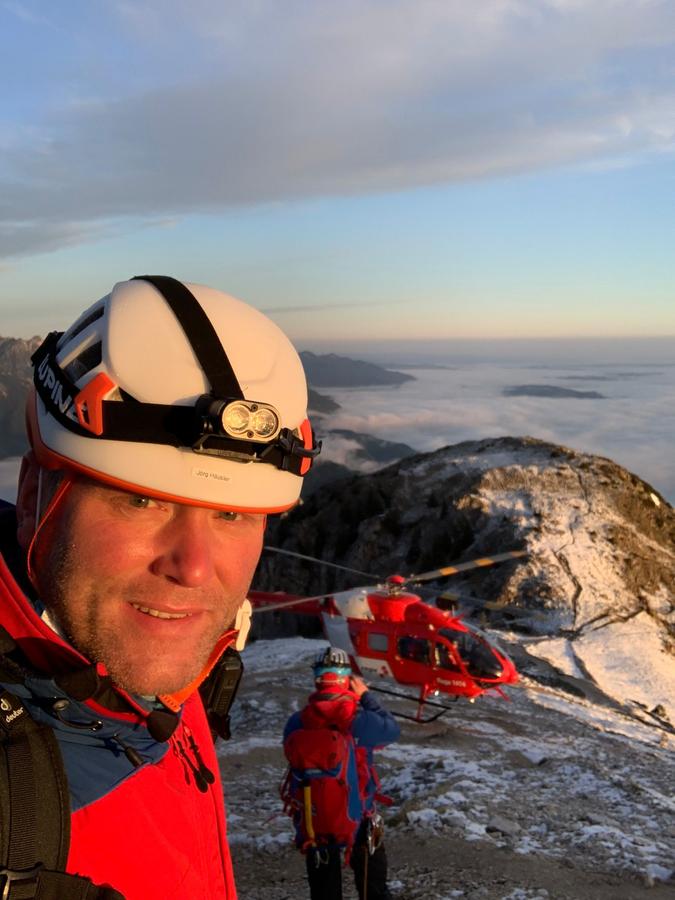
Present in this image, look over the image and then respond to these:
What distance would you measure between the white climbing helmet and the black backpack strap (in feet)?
2.08

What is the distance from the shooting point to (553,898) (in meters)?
6.80

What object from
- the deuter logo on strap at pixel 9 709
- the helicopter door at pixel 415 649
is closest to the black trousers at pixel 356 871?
the deuter logo on strap at pixel 9 709

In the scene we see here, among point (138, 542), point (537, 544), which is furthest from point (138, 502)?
point (537, 544)

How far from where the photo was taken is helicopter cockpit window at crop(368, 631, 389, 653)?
42.0 feet

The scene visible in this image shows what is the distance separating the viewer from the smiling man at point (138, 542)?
1.84 metres

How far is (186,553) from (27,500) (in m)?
0.52

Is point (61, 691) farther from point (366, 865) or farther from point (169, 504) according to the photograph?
point (366, 865)

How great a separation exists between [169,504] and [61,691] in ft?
1.73

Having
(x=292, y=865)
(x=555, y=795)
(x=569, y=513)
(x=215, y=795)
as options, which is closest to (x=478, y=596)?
(x=569, y=513)

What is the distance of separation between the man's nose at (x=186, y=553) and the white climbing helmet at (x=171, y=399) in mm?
72

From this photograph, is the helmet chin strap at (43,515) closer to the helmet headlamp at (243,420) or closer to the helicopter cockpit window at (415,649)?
the helmet headlamp at (243,420)

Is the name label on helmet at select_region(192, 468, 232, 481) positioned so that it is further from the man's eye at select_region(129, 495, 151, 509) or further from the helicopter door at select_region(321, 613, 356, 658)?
the helicopter door at select_region(321, 613, 356, 658)

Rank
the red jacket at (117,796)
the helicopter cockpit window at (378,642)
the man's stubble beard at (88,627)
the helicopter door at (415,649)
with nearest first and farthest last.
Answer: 1. the red jacket at (117,796)
2. the man's stubble beard at (88,627)
3. the helicopter door at (415,649)
4. the helicopter cockpit window at (378,642)

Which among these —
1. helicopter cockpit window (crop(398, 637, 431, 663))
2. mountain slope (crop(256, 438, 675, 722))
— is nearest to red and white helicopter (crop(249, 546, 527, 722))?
helicopter cockpit window (crop(398, 637, 431, 663))
